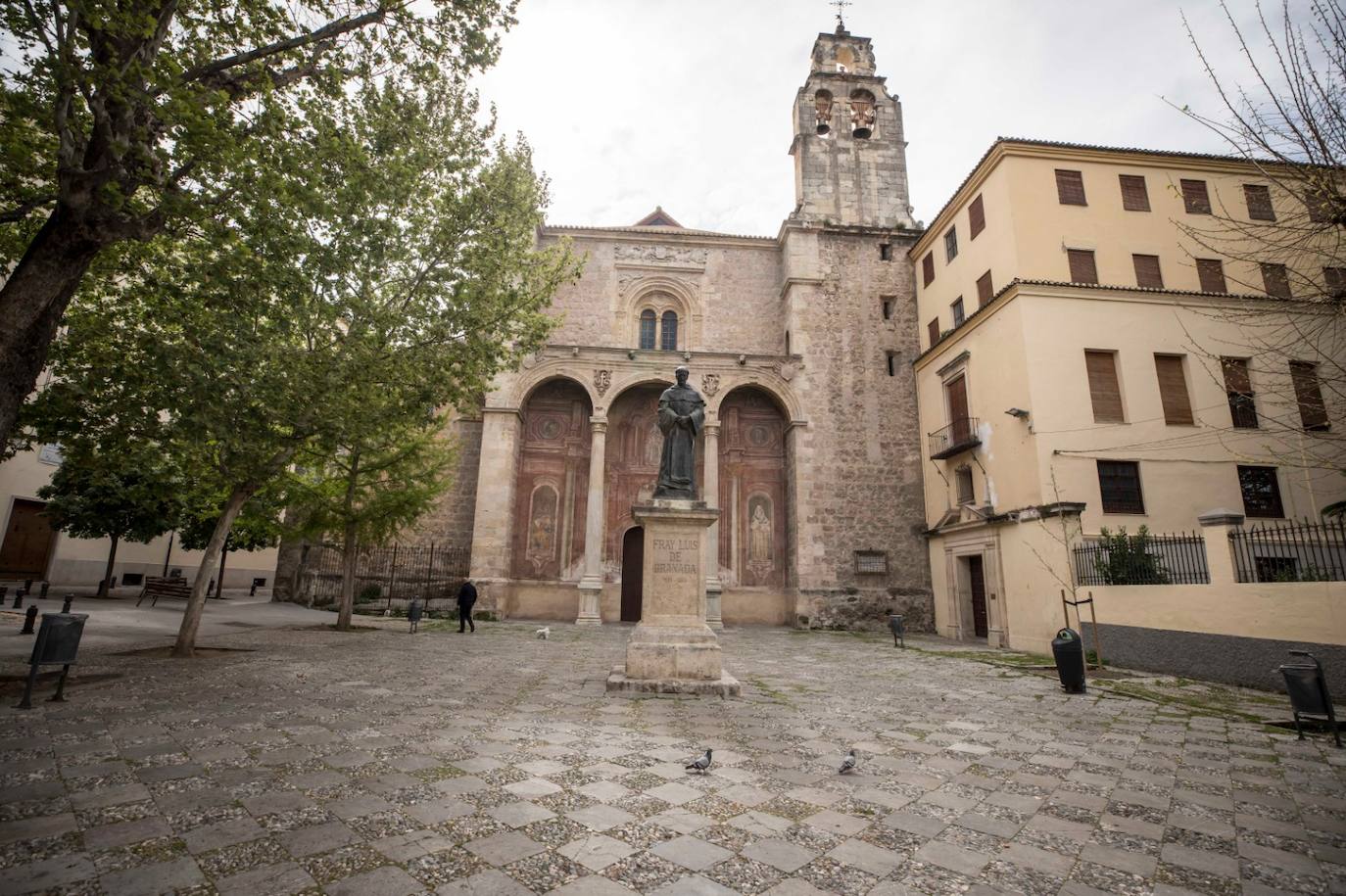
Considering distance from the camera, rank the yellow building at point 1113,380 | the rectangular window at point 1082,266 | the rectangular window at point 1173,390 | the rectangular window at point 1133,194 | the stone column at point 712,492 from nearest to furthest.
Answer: the yellow building at point 1113,380 < the rectangular window at point 1173,390 < the rectangular window at point 1082,266 < the rectangular window at point 1133,194 < the stone column at point 712,492

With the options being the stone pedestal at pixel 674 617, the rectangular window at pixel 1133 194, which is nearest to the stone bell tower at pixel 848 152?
the rectangular window at pixel 1133 194

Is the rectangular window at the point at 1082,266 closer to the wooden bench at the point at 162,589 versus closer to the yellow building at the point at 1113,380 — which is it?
the yellow building at the point at 1113,380

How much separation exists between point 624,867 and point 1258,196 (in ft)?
71.2

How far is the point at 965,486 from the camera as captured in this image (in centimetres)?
1712

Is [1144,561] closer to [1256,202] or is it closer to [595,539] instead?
[1256,202]

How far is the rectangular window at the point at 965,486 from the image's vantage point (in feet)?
55.2

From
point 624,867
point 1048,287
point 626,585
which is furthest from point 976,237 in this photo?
point 624,867

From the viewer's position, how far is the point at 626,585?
66.5ft

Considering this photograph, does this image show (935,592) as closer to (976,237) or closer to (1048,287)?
(1048,287)

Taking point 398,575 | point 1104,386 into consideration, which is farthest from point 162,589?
point 1104,386

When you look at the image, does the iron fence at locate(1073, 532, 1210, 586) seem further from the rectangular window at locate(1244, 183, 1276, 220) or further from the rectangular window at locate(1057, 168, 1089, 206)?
the rectangular window at locate(1244, 183, 1276, 220)

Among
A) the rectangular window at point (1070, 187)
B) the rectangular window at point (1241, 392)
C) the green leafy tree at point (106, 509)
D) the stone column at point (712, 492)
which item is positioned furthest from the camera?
the stone column at point (712, 492)

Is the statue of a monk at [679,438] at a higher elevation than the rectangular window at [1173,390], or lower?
lower

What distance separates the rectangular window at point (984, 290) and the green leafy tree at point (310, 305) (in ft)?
39.3
